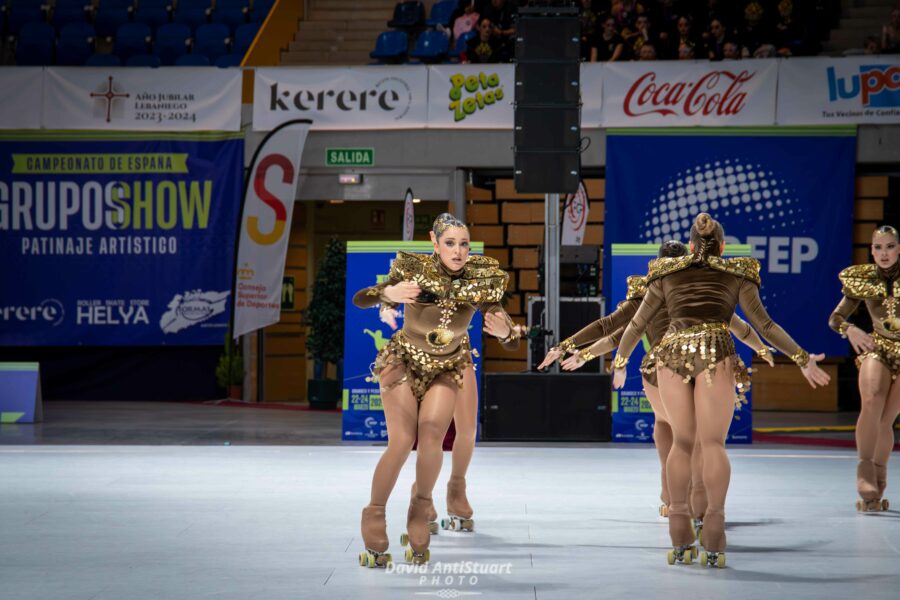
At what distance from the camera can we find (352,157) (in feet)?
51.5

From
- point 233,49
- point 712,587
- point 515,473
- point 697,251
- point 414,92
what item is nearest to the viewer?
point 712,587

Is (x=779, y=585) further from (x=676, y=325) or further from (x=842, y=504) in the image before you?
(x=842, y=504)

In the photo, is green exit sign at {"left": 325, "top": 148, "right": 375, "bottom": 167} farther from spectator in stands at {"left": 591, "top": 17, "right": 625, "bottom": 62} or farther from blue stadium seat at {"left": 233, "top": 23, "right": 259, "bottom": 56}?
spectator in stands at {"left": 591, "top": 17, "right": 625, "bottom": 62}

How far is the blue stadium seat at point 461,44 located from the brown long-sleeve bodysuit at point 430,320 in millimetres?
10911

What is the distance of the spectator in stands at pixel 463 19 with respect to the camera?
54.9 ft

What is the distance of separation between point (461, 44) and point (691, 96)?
11.2 feet

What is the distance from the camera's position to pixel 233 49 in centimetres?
1780

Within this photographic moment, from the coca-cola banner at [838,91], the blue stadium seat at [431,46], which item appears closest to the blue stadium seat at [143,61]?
the blue stadium seat at [431,46]

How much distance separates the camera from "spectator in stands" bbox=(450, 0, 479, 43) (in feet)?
54.9

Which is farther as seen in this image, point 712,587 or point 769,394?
point 769,394

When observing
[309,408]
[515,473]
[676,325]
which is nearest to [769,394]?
[309,408]

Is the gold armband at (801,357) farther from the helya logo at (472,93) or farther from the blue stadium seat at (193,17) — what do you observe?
the blue stadium seat at (193,17)

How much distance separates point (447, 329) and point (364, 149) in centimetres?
1016

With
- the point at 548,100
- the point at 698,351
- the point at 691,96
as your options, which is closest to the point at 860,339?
the point at 698,351
